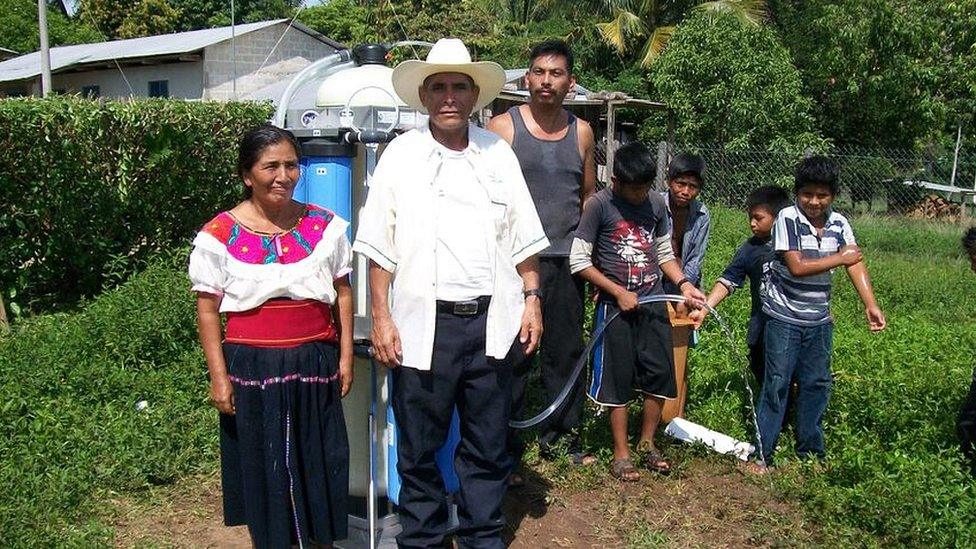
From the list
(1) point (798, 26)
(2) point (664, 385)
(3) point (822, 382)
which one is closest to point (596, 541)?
(2) point (664, 385)

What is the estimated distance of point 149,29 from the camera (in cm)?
3300

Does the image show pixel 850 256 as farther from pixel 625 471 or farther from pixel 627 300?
pixel 625 471

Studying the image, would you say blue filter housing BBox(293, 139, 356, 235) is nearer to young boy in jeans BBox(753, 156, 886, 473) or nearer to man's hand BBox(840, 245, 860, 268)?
young boy in jeans BBox(753, 156, 886, 473)

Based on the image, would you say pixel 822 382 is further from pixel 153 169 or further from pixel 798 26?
pixel 798 26

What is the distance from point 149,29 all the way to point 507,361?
33.6m

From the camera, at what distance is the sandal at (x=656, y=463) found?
4.52m

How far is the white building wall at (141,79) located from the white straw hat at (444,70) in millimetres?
20165

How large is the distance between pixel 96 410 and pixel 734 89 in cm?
1274

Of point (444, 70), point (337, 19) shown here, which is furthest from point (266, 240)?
point (337, 19)

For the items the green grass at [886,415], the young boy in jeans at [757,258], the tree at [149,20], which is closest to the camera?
the green grass at [886,415]

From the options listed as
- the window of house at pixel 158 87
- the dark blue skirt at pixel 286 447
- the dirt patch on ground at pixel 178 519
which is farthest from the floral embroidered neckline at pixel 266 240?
the window of house at pixel 158 87

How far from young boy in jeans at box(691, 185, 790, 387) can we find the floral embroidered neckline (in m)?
2.42

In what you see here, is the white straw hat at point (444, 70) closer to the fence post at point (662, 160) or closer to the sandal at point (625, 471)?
the sandal at point (625, 471)

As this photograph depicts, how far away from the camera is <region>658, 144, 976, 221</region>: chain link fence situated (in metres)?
13.3
